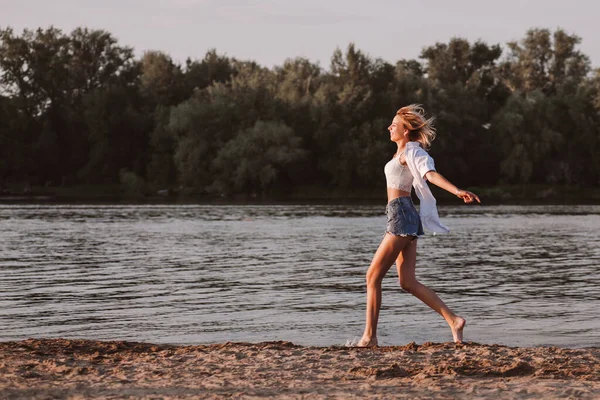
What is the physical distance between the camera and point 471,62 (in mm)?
108688

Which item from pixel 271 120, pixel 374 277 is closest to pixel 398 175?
pixel 374 277

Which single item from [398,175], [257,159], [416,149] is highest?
[257,159]

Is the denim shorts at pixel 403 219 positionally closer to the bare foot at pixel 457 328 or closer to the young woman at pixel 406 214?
the young woman at pixel 406 214

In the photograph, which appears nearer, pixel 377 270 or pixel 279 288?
pixel 377 270

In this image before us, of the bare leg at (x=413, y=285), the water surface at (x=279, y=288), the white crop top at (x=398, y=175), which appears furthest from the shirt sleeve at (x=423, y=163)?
the water surface at (x=279, y=288)

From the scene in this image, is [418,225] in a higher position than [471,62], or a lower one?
lower

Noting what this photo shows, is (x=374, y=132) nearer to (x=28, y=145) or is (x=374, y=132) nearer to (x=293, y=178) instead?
(x=293, y=178)

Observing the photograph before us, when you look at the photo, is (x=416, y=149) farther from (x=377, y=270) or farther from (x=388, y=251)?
(x=377, y=270)

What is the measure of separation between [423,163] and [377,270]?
1.06 m

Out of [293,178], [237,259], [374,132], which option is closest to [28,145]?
[293,178]

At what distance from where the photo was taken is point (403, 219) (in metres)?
8.73

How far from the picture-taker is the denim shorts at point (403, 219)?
344 inches

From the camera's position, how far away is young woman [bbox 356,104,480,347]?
869 cm

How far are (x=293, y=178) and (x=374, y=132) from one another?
25.2ft
